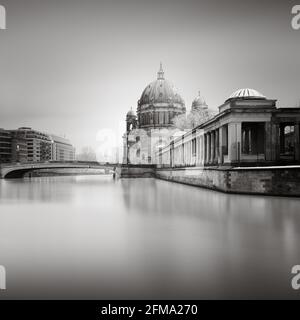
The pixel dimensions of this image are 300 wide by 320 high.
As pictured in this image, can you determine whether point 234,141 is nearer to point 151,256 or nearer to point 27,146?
point 151,256

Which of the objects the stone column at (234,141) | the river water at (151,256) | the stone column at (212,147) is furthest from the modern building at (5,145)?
the river water at (151,256)

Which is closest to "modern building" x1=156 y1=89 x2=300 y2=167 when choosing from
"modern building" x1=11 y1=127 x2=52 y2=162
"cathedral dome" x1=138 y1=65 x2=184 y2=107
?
"cathedral dome" x1=138 y1=65 x2=184 y2=107

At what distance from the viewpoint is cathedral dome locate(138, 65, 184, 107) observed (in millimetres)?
77062

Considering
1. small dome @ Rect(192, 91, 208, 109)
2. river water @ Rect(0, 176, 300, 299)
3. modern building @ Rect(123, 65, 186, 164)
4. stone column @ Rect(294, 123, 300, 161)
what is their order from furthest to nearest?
modern building @ Rect(123, 65, 186, 164), small dome @ Rect(192, 91, 208, 109), stone column @ Rect(294, 123, 300, 161), river water @ Rect(0, 176, 300, 299)

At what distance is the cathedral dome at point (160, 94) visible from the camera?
253 ft

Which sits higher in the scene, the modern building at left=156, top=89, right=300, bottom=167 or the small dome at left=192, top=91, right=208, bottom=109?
the small dome at left=192, top=91, right=208, bottom=109

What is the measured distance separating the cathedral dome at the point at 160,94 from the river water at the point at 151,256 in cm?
6723

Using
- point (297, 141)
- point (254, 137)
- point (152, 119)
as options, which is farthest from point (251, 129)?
point (152, 119)

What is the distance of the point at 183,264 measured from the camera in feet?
19.5

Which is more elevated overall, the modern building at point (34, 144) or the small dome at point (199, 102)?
the small dome at point (199, 102)

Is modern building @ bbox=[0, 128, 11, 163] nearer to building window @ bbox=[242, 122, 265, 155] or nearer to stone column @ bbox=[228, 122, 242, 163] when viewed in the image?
building window @ bbox=[242, 122, 265, 155]

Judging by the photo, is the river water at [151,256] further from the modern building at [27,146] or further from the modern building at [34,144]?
the modern building at [34,144]

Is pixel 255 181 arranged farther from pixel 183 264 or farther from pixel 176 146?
pixel 176 146
